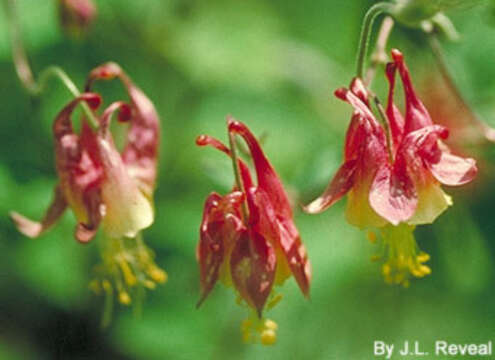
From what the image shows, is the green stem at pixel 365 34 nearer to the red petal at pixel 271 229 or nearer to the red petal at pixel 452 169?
the red petal at pixel 452 169

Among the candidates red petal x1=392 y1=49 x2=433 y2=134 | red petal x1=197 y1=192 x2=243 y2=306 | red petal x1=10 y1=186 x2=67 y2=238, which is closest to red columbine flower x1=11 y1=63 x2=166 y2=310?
red petal x1=10 y1=186 x2=67 y2=238

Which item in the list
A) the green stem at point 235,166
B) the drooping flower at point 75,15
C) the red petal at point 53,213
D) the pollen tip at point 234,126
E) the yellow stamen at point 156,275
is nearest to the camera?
the green stem at point 235,166

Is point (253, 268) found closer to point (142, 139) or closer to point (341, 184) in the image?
point (341, 184)

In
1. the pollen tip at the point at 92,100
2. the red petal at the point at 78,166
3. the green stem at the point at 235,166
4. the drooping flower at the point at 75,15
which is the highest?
the drooping flower at the point at 75,15

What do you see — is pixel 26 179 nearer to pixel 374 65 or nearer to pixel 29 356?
pixel 29 356

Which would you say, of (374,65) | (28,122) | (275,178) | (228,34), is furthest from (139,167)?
(228,34)

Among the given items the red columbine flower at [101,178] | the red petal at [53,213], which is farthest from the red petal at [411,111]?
the red petal at [53,213]
